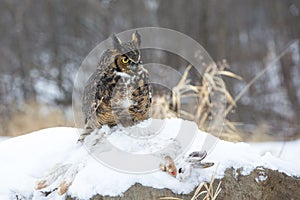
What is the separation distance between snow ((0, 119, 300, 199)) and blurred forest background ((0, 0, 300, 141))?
4.04 m

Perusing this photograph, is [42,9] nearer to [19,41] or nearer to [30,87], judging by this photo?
[19,41]

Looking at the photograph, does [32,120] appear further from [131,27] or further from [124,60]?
[124,60]

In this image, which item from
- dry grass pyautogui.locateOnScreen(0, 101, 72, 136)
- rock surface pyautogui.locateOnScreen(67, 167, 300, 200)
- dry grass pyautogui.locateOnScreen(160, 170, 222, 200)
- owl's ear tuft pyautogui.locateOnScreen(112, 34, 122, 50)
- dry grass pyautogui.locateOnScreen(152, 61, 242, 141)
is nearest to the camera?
dry grass pyautogui.locateOnScreen(160, 170, 222, 200)

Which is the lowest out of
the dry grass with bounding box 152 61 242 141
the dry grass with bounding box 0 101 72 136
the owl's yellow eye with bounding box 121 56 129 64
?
the dry grass with bounding box 0 101 72 136

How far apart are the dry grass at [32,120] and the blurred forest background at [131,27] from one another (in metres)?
0.25

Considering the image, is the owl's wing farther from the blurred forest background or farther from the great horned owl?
the blurred forest background

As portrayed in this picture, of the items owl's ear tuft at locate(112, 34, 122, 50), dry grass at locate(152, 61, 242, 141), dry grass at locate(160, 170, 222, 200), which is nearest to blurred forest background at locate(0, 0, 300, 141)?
dry grass at locate(152, 61, 242, 141)

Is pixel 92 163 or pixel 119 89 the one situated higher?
pixel 119 89

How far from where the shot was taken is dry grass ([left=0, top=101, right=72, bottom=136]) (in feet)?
15.3

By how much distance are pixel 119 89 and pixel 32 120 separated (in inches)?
129

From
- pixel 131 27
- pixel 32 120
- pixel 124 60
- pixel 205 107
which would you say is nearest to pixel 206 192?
pixel 124 60

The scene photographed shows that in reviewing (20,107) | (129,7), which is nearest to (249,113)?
(129,7)

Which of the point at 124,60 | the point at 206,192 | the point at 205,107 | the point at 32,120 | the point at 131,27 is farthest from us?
the point at 131,27

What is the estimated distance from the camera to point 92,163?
177cm
